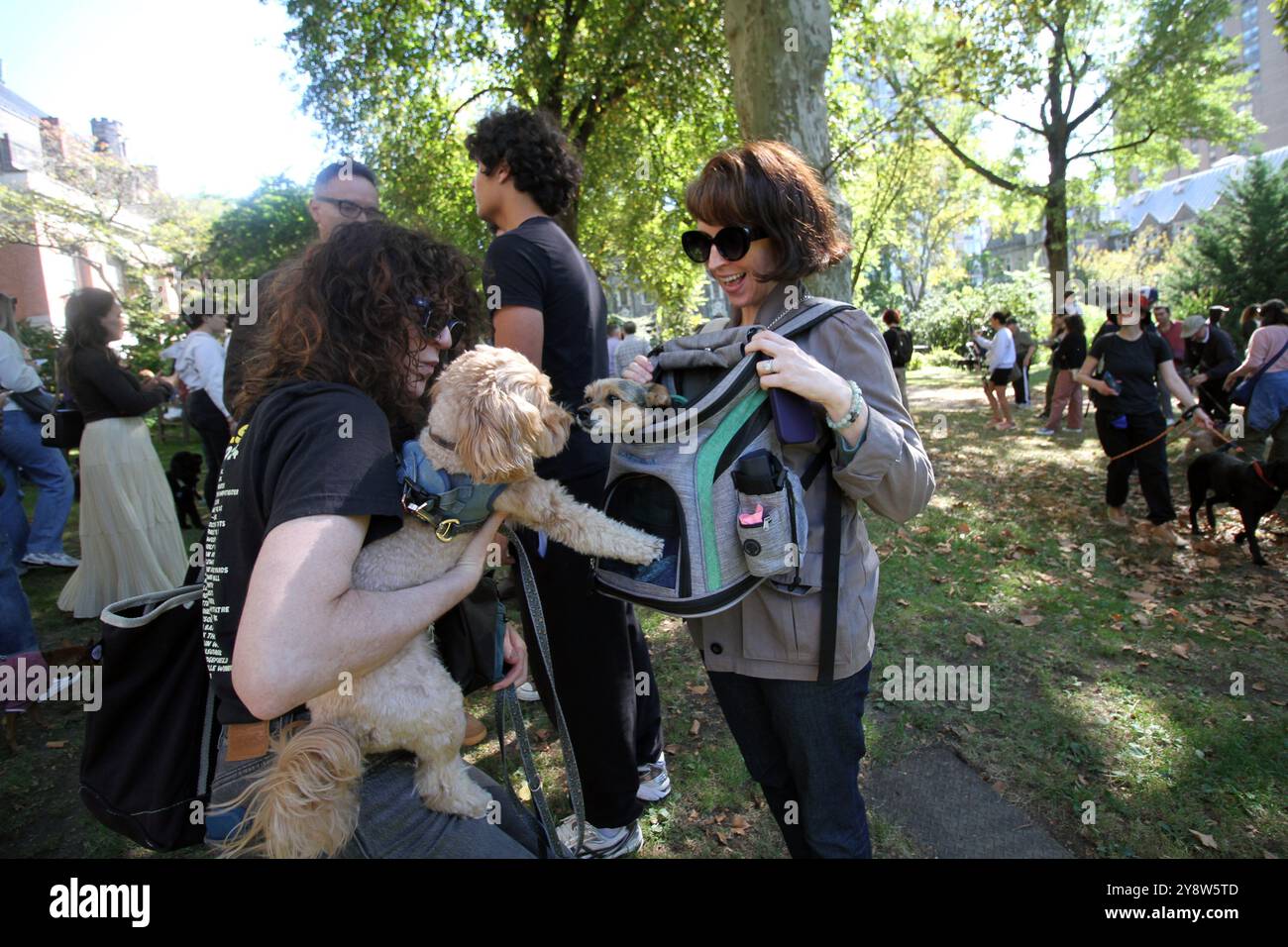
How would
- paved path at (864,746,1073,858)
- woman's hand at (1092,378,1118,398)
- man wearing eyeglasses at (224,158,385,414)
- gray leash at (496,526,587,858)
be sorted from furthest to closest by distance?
woman's hand at (1092,378,1118,398), man wearing eyeglasses at (224,158,385,414), paved path at (864,746,1073,858), gray leash at (496,526,587,858)

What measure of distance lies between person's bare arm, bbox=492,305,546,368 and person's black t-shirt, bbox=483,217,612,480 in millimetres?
25

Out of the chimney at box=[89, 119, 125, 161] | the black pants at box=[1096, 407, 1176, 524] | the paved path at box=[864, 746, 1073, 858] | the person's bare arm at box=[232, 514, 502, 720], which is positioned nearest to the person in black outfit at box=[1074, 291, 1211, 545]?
the black pants at box=[1096, 407, 1176, 524]

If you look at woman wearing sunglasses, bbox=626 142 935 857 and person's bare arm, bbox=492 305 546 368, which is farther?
person's bare arm, bbox=492 305 546 368

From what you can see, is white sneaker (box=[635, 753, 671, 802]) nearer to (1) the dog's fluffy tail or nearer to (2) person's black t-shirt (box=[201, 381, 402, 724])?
(1) the dog's fluffy tail

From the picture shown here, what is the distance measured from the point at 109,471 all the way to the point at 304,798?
17.6 feet

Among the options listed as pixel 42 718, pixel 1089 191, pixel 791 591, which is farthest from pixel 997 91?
pixel 42 718

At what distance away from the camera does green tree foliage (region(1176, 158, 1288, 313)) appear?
16953 mm

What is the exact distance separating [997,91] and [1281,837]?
62.4 ft

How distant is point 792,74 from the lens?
17.0ft

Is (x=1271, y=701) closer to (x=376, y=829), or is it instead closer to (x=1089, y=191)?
(x=376, y=829)

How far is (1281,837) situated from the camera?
Answer: 2906 mm

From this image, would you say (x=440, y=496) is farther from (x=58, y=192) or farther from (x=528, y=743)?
(x=58, y=192)

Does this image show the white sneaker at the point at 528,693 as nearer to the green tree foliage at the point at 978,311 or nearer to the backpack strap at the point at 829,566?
the backpack strap at the point at 829,566

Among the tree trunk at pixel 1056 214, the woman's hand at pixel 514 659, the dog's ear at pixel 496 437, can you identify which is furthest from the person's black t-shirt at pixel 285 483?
the tree trunk at pixel 1056 214
